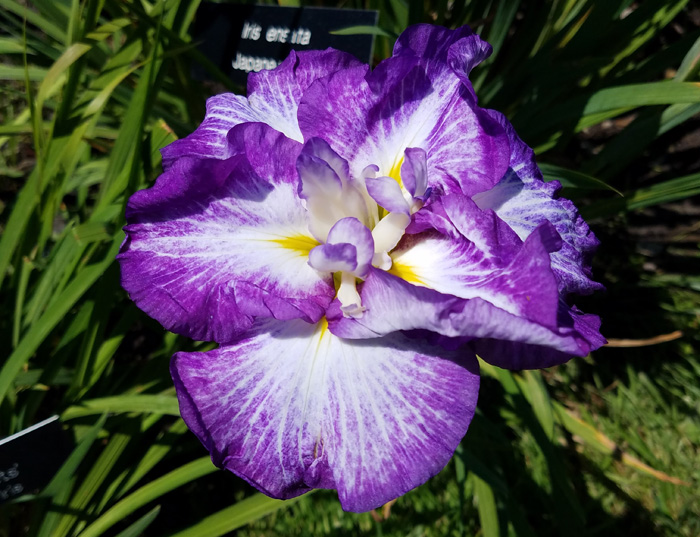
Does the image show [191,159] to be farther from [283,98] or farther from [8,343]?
[8,343]

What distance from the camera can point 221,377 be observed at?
0.67 meters

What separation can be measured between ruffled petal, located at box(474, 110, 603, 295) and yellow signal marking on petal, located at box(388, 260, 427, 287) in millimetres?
158

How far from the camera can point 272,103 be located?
0.82 m

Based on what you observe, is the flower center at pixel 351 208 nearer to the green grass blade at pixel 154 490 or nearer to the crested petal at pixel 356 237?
the crested petal at pixel 356 237

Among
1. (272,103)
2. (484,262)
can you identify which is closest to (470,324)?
(484,262)

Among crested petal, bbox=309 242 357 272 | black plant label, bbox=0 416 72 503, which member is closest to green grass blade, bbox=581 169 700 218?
crested petal, bbox=309 242 357 272

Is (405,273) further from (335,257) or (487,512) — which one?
(487,512)

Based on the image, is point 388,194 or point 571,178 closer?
point 388,194

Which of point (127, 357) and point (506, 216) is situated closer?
point (506, 216)

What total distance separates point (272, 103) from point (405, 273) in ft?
1.19

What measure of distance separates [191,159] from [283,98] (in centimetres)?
23

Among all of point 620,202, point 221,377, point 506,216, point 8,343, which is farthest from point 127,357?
point 620,202

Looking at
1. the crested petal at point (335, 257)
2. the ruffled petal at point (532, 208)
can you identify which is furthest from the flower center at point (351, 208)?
the ruffled petal at point (532, 208)

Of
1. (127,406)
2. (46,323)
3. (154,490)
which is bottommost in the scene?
(154,490)
